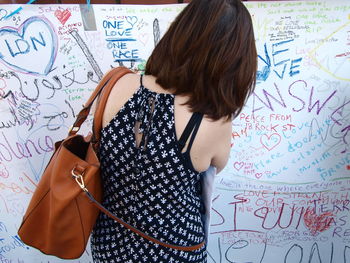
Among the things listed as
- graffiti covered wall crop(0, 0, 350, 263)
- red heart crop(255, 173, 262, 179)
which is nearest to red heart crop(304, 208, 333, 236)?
graffiti covered wall crop(0, 0, 350, 263)

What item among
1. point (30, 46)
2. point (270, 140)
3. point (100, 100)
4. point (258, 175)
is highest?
point (30, 46)

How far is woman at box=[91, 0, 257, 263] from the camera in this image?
A: 790 mm

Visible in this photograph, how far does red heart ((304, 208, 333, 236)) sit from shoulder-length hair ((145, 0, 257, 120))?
119 centimetres

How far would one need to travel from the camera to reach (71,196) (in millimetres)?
809

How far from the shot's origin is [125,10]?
1262mm

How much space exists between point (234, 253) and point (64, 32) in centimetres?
157

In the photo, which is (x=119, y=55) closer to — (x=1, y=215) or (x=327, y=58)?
(x=327, y=58)

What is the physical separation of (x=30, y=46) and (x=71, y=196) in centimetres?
81

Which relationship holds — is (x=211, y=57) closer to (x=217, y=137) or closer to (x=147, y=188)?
(x=217, y=137)

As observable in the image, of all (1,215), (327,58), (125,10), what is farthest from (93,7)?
(1,215)

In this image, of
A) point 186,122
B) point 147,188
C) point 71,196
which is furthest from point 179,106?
point 71,196

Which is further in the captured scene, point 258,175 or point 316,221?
point 316,221

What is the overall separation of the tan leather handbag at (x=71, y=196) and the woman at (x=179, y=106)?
0.04 meters

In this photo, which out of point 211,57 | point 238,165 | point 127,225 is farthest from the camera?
point 238,165
